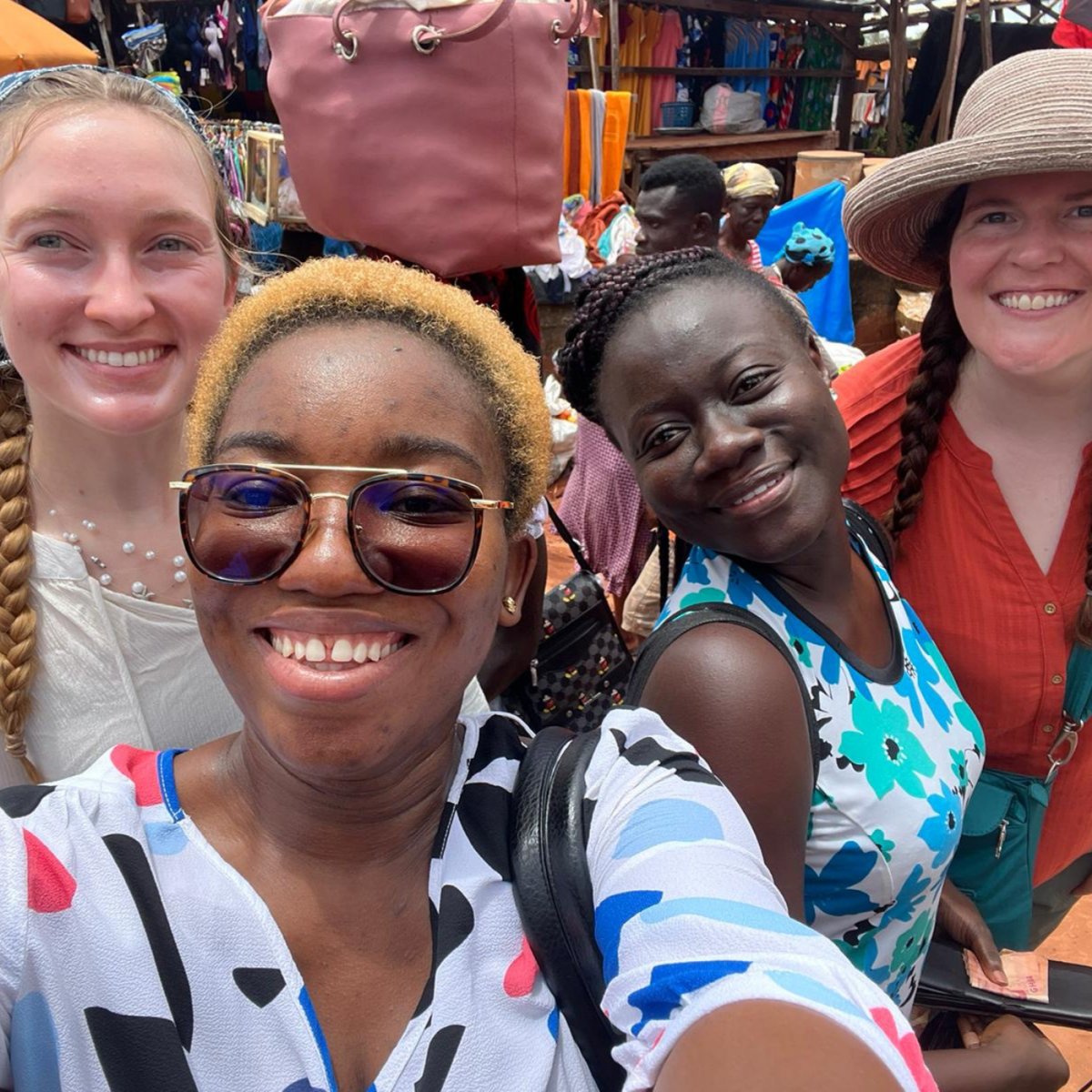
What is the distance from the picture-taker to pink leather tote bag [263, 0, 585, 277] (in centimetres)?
190

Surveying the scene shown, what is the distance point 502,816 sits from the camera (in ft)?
3.60

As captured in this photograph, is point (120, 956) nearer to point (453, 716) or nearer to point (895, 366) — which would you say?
point (453, 716)

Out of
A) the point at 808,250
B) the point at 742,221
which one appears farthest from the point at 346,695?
the point at 808,250

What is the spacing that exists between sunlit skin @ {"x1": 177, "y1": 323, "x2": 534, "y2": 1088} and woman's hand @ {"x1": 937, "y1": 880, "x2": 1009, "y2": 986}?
4.19ft

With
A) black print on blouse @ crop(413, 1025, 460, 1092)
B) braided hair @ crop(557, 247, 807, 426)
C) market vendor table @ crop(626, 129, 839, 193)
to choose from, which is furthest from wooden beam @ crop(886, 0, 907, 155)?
black print on blouse @ crop(413, 1025, 460, 1092)

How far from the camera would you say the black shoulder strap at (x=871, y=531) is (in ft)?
6.20

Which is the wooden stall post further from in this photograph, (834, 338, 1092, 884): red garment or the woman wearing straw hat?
(834, 338, 1092, 884): red garment

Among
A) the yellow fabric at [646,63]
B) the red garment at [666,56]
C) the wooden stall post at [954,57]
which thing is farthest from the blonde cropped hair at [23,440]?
the red garment at [666,56]

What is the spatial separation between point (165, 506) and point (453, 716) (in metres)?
0.78

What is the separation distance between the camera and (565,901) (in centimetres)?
97

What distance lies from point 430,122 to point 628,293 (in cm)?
73

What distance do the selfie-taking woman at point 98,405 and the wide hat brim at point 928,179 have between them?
1.43m

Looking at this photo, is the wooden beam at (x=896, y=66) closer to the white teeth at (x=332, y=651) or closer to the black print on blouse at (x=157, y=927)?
the white teeth at (x=332, y=651)

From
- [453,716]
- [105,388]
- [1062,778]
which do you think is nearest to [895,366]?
[1062,778]
